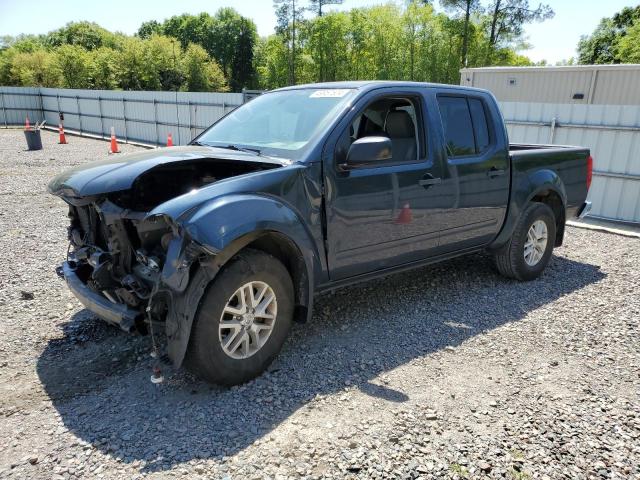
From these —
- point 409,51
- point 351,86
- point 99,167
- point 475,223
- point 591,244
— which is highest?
point 409,51

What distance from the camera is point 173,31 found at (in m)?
93.6

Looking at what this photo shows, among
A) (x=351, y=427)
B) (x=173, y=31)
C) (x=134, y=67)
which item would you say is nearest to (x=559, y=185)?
(x=351, y=427)

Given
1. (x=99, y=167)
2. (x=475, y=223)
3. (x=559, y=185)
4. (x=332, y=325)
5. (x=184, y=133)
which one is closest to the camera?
(x=99, y=167)

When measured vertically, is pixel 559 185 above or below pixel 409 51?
below

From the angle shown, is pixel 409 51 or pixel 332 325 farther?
pixel 409 51

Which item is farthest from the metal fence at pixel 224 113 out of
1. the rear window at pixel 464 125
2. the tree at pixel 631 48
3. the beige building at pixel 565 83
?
the tree at pixel 631 48

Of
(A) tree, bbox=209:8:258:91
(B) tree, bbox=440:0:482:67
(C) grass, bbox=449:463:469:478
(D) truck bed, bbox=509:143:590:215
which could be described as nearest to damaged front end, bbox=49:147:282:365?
(C) grass, bbox=449:463:469:478

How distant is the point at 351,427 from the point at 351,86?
2618 millimetres

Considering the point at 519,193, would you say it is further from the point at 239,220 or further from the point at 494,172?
the point at 239,220

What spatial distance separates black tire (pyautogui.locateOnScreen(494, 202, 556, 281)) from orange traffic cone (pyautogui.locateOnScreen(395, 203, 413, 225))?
1.70 m

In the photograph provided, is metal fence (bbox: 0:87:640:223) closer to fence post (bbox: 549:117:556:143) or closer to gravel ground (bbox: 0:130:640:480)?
fence post (bbox: 549:117:556:143)

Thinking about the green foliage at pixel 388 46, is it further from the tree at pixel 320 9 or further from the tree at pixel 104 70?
the tree at pixel 104 70

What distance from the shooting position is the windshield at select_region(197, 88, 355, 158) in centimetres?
388

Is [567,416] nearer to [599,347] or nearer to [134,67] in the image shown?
[599,347]
